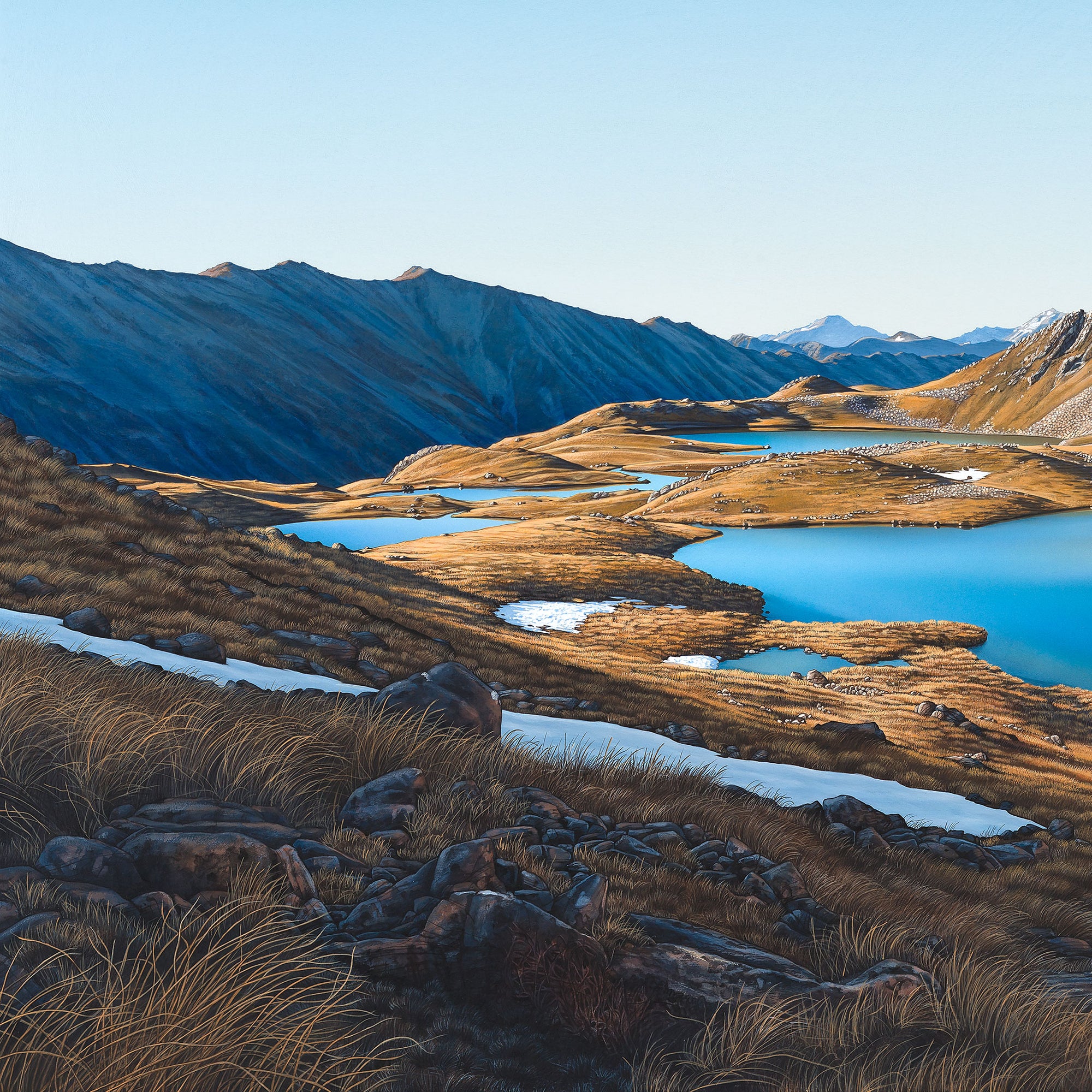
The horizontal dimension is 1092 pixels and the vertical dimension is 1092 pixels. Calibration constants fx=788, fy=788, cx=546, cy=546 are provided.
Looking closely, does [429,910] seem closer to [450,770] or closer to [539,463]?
[450,770]

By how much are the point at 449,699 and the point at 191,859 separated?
524cm

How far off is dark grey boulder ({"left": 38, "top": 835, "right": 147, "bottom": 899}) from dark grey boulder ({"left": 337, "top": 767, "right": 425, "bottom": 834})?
191cm

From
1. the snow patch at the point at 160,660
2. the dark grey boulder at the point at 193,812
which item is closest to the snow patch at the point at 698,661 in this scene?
the snow patch at the point at 160,660

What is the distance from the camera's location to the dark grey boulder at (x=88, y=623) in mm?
12648

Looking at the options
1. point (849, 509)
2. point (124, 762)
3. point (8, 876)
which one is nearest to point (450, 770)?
point (124, 762)

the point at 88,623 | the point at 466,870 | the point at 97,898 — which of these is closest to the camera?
the point at 97,898

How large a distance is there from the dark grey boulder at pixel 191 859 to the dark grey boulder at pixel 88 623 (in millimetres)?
8941

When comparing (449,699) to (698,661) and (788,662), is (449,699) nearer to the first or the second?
(698,661)

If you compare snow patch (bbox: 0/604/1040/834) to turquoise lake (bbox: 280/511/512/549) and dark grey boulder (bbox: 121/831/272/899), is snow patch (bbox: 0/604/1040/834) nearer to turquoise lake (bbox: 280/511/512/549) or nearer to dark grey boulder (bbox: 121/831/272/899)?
dark grey boulder (bbox: 121/831/272/899)

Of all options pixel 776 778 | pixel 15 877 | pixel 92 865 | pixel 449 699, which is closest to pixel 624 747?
pixel 776 778

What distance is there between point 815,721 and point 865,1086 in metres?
21.6

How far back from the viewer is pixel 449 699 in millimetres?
10008

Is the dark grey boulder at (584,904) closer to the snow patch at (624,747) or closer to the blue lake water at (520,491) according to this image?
the snow patch at (624,747)

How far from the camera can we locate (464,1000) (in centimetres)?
448
